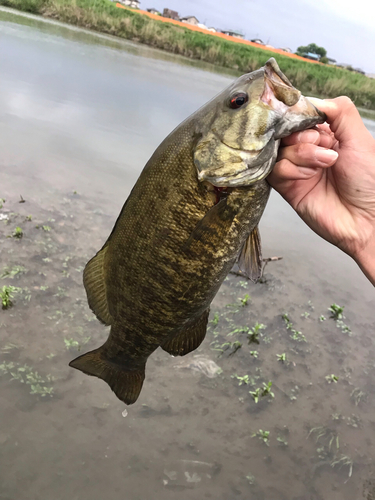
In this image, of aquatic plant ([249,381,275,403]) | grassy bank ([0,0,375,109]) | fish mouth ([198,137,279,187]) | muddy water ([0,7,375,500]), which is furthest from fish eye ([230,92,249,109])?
grassy bank ([0,0,375,109])

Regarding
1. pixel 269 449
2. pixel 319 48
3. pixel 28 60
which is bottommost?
pixel 269 449

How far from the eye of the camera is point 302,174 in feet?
6.02

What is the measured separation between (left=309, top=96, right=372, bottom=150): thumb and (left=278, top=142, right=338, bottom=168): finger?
0.35 m

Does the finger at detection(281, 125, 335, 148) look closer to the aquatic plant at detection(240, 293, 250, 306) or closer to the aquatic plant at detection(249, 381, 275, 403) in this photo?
the aquatic plant at detection(249, 381, 275, 403)

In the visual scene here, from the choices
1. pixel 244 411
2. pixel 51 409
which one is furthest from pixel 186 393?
pixel 51 409

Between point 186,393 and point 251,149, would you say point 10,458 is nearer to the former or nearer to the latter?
point 186,393

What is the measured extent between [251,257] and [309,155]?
609mm

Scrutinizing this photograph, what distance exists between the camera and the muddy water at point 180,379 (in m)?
2.50

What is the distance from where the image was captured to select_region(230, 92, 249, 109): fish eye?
1625 mm

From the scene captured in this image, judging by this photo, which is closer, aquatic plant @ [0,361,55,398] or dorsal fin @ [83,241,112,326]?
dorsal fin @ [83,241,112,326]

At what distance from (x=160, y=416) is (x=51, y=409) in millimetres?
793

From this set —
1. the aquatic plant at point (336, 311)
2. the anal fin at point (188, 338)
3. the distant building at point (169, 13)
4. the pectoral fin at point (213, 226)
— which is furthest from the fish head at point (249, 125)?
the distant building at point (169, 13)

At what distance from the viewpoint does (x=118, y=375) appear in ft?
7.43

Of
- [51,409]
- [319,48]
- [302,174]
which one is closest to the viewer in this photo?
[302,174]
